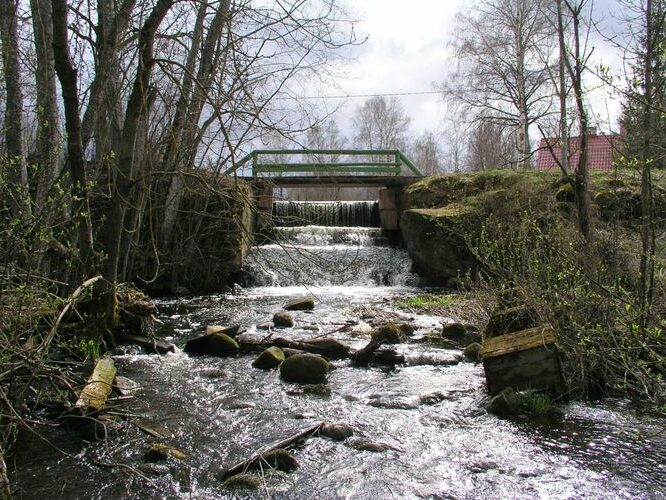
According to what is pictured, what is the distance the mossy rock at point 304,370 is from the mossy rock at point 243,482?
2.13m

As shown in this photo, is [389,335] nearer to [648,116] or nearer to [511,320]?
[511,320]

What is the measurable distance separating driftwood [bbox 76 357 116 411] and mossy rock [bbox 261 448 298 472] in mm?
1318

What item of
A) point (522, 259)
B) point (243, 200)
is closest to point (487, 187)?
point (522, 259)

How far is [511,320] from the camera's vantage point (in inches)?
234

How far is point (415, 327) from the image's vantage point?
8.34 meters

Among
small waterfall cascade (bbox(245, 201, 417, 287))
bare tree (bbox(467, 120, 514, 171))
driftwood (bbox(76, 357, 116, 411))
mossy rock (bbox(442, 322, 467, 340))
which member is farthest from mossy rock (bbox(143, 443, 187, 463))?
bare tree (bbox(467, 120, 514, 171))

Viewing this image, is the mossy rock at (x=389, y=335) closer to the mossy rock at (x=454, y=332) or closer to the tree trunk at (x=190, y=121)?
the mossy rock at (x=454, y=332)

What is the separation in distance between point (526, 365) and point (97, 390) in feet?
12.3

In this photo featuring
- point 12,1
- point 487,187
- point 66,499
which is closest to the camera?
point 66,499

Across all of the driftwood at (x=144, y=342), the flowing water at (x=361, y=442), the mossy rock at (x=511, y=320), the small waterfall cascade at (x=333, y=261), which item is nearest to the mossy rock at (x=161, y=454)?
the flowing water at (x=361, y=442)

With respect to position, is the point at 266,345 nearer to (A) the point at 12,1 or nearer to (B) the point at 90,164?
(B) the point at 90,164

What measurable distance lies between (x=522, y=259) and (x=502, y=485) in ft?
9.92

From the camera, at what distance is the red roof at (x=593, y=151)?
5.06m

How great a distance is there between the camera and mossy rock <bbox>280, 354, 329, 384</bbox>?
5.76 meters
